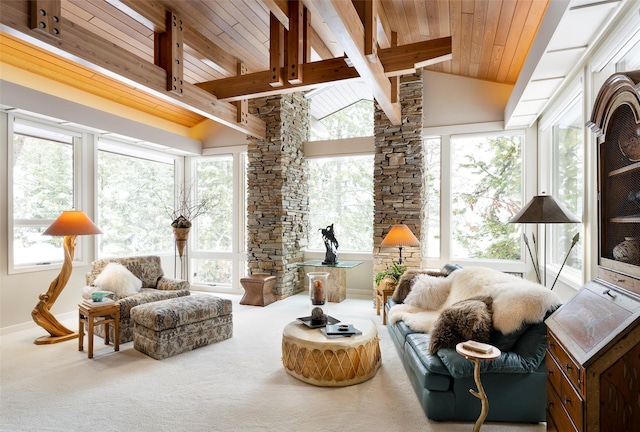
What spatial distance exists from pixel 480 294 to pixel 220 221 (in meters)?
5.06

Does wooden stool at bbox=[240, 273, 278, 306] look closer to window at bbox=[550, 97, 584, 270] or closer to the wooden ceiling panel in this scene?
the wooden ceiling panel

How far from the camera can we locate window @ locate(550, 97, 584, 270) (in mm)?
3270

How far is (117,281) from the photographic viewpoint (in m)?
3.84

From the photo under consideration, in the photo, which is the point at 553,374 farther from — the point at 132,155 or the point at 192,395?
the point at 132,155

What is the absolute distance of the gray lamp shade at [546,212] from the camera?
9.32ft

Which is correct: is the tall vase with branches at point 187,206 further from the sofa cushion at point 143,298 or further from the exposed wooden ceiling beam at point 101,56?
the exposed wooden ceiling beam at point 101,56

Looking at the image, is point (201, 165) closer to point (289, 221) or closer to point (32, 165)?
point (289, 221)

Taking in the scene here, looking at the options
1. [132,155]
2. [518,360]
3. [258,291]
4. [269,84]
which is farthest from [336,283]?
[132,155]

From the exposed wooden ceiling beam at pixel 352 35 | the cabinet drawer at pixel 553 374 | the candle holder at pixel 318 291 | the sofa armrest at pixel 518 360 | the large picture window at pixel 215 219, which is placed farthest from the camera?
the large picture window at pixel 215 219

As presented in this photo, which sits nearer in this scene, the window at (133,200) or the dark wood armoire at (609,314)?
the dark wood armoire at (609,314)

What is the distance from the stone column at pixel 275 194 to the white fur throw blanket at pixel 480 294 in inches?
104

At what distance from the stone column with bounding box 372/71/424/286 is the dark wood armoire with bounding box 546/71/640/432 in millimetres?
3201

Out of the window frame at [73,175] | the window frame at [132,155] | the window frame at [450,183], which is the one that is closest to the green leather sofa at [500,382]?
the window frame at [450,183]

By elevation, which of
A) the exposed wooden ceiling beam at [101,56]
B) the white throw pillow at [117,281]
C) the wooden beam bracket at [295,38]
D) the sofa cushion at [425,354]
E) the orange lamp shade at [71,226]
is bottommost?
the sofa cushion at [425,354]
